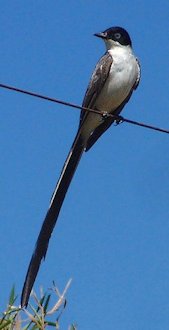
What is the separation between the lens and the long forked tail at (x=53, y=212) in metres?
4.03

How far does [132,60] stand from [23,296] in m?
2.68

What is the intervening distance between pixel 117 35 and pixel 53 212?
1835mm

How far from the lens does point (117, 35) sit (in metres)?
6.04

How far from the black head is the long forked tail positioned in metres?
0.81

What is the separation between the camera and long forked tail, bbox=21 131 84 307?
13.2ft

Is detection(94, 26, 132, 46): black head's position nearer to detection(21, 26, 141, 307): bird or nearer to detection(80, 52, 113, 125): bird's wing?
detection(21, 26, 141, 307): bird

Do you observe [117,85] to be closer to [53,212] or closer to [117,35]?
[117,35]

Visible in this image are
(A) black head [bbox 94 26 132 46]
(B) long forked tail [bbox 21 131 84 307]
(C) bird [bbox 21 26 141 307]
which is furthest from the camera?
(A) black head [bbox 94 26 132 46]

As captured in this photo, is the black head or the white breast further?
the black head

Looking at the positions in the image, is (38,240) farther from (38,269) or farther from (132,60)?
(132,60)

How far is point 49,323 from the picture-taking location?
2.54 m

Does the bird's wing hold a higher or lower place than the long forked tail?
higher

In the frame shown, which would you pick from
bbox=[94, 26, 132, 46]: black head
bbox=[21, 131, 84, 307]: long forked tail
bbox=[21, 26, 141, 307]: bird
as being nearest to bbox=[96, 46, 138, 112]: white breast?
bbox=[21, 26, 141, 307]: bird

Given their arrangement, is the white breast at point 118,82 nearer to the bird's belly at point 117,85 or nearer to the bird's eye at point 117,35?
the bird's belly at point 117,85
